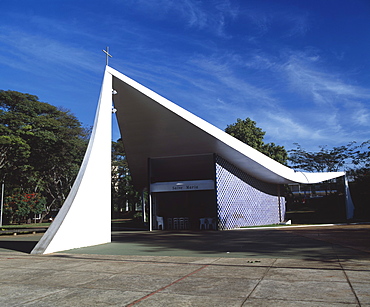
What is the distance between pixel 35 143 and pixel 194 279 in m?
24.4

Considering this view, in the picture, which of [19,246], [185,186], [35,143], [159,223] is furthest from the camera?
[35,143]

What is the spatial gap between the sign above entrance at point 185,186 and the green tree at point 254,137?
1519 cm

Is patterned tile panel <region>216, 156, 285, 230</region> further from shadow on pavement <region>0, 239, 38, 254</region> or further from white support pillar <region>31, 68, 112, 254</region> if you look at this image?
shadow on pavement <region>0, 239, 38, 254</region>

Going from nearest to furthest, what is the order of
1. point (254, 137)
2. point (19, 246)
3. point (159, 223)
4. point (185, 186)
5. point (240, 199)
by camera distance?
point (19, 246)
point (185, 186)
point (240, 199)
point (159, 223)
point (254, 137)

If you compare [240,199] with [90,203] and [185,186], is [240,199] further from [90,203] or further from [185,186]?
[90,203]

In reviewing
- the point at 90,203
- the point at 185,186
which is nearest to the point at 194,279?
the point at 90,203

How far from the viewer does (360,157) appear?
33156mm

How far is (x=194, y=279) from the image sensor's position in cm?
458

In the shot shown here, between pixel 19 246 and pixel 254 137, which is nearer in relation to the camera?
pixel 19 246

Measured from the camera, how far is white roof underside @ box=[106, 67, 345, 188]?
1241 centimetres

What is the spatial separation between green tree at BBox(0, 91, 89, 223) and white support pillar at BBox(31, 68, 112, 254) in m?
15.9

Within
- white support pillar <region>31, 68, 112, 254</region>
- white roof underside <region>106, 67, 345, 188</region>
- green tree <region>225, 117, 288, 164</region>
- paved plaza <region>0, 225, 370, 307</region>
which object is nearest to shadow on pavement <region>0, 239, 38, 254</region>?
white support pillar <region>31, 68, 112, 254</region>

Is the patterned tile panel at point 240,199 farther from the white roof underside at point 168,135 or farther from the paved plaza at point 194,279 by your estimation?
the paved plaza at point 194,279

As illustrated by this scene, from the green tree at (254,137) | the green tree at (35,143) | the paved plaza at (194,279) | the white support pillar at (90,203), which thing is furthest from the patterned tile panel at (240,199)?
the green tree at (35,143)
